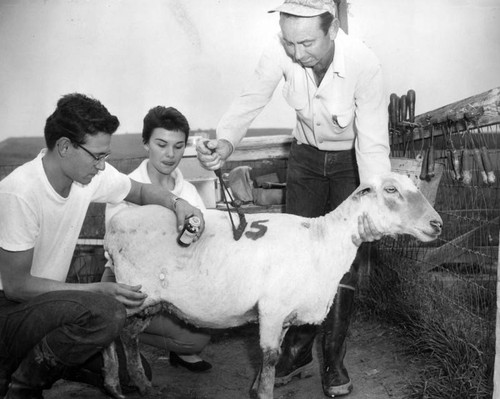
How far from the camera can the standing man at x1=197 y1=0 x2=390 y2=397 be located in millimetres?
3359

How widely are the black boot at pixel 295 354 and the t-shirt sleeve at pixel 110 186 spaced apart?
154cm

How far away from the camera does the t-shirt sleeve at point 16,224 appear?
9.62ft

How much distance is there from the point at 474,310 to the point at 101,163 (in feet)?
9.60

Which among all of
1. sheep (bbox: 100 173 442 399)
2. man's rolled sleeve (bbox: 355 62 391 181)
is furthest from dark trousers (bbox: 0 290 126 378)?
man's rolled sleeve (bbox: 355 62 391 181)

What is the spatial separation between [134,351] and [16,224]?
4.18 feet

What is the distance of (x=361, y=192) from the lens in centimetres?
336

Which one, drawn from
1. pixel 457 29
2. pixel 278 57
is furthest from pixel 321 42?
pixel 457 29

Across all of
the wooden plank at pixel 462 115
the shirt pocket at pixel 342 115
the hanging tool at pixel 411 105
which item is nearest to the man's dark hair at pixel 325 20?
the shirt pocket at pixel 342 115

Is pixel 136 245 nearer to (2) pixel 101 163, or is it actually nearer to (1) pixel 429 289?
(2) pixel 101 163

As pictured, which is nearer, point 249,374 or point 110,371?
point 110,371

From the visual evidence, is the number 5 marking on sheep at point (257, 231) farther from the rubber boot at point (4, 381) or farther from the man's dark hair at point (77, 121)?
the rubber boot at point (4, 381)

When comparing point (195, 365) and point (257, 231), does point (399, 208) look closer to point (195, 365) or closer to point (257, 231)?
point (257, 231)

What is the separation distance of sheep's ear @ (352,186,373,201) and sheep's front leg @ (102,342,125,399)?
176 cm

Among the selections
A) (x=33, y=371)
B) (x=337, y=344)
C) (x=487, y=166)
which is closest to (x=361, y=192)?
(x=487, y=166)
